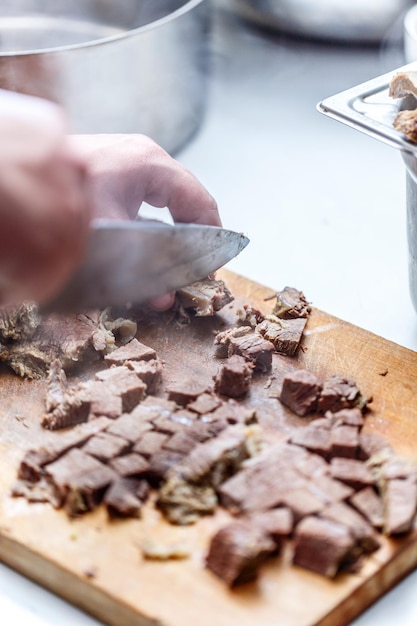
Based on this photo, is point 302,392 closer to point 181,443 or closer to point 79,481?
point 181,443

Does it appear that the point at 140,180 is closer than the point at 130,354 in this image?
No

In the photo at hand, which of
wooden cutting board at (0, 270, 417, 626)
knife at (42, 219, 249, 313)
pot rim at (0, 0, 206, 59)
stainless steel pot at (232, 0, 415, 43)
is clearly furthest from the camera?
stainless steel pot at (232, 0, 415, 43)

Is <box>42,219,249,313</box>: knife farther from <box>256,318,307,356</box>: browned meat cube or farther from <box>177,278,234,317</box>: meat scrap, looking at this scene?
<box>256,318,307,356</box>: browned meat cube

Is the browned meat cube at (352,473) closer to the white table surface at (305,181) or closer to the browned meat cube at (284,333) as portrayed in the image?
the white table surface at (305,181)

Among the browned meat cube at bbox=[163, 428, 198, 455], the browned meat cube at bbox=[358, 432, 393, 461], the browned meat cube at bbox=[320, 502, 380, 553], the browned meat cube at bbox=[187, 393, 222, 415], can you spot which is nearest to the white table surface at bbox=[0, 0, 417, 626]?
the browned meat cube at bbox=[320, 502, 380, 553]

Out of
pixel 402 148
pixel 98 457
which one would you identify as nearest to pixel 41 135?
pixel 98 457

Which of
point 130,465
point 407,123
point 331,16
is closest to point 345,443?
point 130,465
